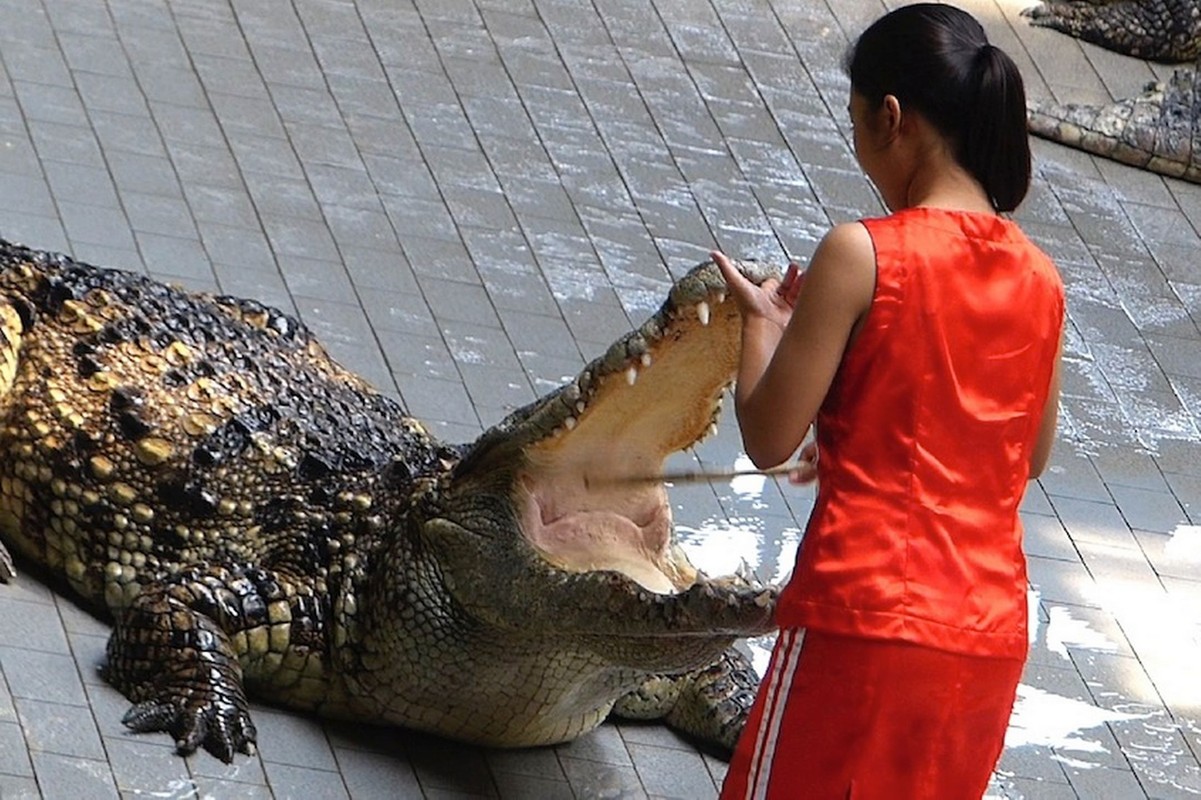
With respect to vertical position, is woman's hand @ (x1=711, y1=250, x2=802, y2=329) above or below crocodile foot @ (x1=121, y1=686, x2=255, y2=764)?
above

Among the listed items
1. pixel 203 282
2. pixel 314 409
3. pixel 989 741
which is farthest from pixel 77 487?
pixel 989 741

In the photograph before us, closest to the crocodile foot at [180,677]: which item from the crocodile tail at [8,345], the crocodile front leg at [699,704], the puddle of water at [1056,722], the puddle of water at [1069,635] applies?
the crocodile tail at [8,345]

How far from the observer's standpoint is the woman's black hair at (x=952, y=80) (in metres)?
3.01

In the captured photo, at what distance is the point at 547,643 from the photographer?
4242 millimetres

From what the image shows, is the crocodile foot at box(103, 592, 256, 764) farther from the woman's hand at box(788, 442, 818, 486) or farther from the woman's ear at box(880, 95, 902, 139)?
the woman's ear at box(880, 95, 902, 139)

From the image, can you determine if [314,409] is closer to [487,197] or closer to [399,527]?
[399,527]

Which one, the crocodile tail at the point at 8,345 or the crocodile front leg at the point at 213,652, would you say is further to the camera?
the crocodile tail at the point at 8,345

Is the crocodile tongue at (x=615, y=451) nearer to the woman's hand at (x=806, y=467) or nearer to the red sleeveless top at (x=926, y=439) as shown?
the woman's hand at (x=806, y=467)

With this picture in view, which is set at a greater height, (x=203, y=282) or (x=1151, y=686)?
(x=203, y=282)

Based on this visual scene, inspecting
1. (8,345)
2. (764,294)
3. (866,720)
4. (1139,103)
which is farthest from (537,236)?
(866,720)

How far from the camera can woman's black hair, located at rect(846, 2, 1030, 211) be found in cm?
301

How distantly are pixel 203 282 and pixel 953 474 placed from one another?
142 inches

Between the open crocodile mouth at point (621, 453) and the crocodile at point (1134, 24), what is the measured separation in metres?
5.52

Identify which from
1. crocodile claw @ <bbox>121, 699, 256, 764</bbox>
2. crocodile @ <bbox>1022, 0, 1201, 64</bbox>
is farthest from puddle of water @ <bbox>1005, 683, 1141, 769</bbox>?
crocodile @ <bbox>1022, 0, 1201, 64</bbox>
